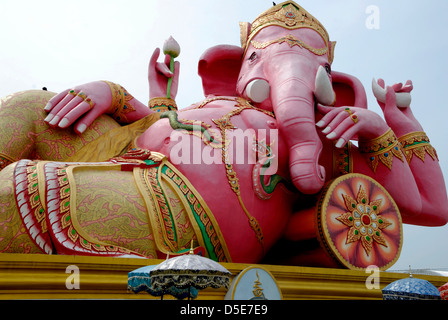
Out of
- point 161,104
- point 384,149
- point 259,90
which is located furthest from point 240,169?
point 161,104

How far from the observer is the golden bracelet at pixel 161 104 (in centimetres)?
562

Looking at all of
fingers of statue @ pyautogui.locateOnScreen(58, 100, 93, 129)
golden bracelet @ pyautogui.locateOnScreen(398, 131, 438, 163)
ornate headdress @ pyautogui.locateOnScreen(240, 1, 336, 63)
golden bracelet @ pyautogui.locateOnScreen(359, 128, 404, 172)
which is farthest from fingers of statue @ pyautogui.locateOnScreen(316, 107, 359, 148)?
fingers of statue @ pyautogui.locateOnScreen(58, 100, 93, 129)

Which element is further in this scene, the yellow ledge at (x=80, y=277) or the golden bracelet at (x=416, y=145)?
the golden bracelet at (x=416, y=145)

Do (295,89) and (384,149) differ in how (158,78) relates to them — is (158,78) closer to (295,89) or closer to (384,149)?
(295,89)

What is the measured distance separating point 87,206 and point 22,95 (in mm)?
1482

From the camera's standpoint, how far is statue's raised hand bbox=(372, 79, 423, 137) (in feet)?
17.6

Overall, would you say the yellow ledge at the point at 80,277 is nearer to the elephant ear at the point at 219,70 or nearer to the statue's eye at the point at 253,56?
the statue's eye at the point at 253,56

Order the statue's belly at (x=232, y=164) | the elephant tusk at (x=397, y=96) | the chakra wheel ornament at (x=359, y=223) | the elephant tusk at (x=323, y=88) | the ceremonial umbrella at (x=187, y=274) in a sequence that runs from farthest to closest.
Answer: the elephant tusk at (x=397, y=96) < the elephant tusk at (x=323, y=88) < the chakra wheel ornament at (x=359, y=223) < the statue's belly at (x=232, y=164) < the ceremonial umbrella at (x=187, y=274)

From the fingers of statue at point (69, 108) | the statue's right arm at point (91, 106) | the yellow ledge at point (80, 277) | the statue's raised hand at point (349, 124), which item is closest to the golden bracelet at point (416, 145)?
the statue's raised hand at point (349, 124)

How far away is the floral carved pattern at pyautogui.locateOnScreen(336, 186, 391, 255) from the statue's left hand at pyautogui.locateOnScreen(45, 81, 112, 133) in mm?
2452

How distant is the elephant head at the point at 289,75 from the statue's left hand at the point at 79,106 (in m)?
1.54

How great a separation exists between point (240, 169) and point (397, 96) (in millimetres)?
2281

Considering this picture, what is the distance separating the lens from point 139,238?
12.0 ft

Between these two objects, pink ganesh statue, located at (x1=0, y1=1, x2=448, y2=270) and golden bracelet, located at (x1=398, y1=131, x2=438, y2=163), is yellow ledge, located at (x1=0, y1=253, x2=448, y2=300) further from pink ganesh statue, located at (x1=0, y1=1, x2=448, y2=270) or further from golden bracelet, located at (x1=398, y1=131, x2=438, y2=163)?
golden bracelet, located at (x1=398, y1=131, x2=438, y2=163)
